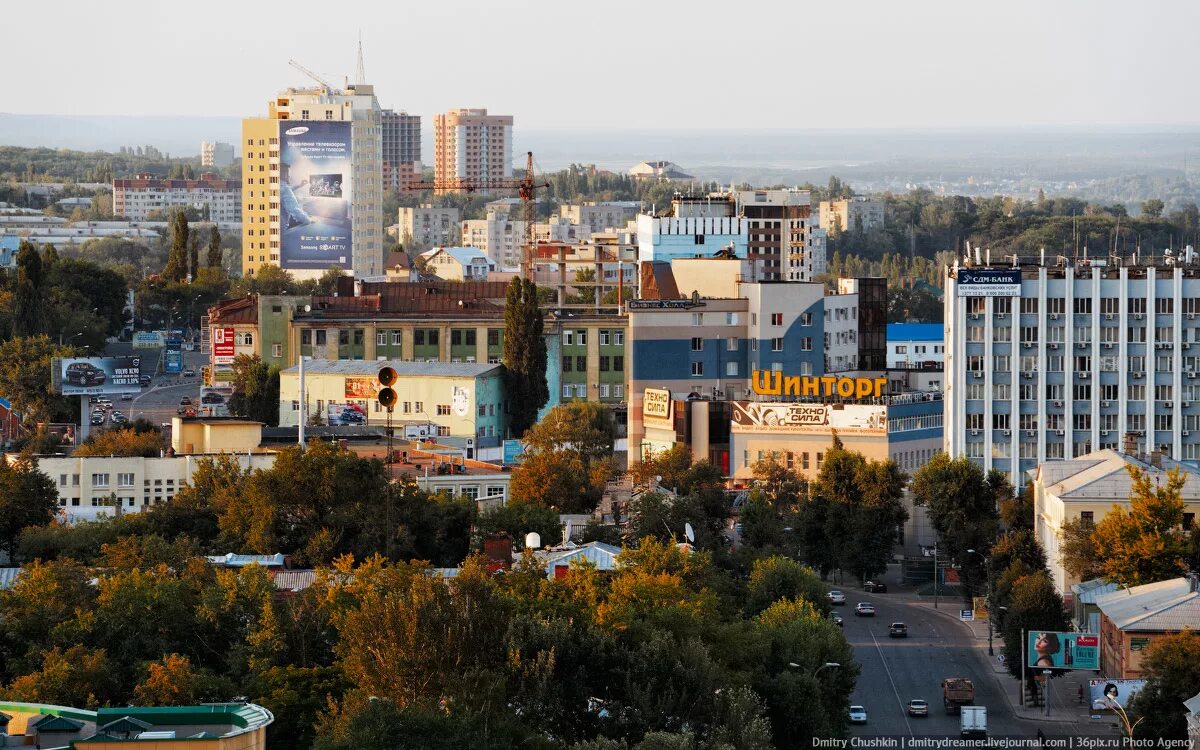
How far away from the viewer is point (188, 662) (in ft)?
150

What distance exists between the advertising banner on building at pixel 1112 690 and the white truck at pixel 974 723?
8.09 feet

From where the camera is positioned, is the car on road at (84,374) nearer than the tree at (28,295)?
Yes

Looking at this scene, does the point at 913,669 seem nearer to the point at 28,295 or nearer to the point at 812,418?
the point at 812,418

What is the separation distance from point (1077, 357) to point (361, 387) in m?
29.7

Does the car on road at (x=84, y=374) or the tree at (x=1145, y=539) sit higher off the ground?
the car on road at (x=84, y=374)

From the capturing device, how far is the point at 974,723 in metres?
53.3

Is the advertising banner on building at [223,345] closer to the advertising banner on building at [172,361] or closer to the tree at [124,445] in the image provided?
the advertising banner on building at [172,361]

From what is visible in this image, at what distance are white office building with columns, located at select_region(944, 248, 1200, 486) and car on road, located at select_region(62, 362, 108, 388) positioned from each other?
32827 millimetres

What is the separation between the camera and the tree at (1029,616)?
6006cm

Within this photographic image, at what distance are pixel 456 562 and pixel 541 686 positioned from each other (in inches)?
798

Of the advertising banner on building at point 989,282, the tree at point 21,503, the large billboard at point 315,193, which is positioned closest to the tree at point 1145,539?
the advertising banner on building at point 989,282

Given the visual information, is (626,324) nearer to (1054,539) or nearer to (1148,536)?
(1054,539)

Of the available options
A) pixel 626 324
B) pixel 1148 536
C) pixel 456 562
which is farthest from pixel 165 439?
pixel 1148 536

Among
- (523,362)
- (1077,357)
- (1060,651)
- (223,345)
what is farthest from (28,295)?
(1060,651)
